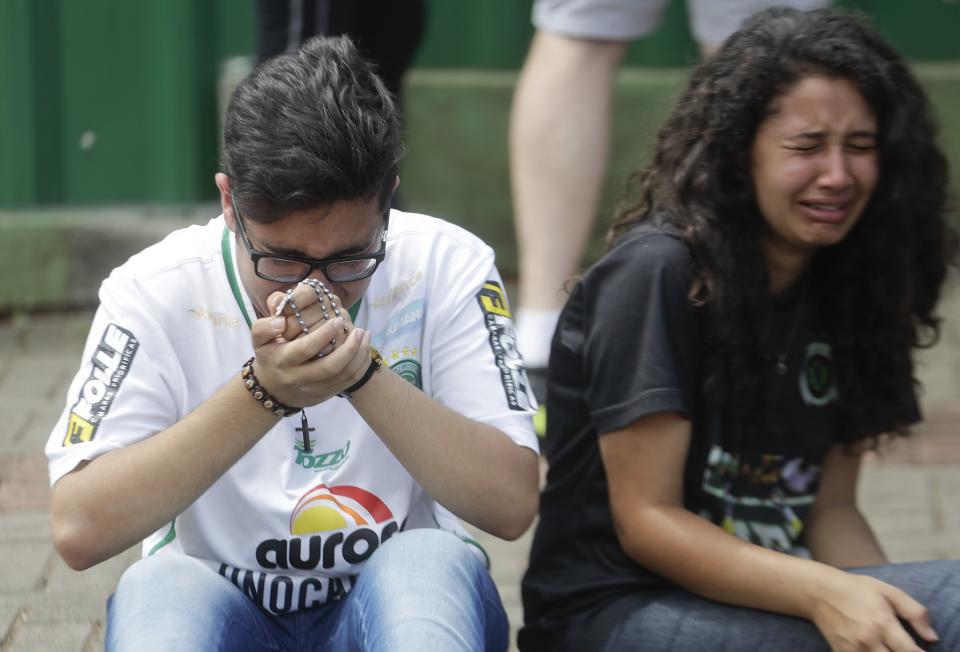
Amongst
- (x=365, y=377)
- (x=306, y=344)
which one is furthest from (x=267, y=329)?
(x=365, y=377)

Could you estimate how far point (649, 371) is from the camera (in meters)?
2.24

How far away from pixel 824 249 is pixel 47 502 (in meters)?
1.93

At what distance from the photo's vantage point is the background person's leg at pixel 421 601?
203 centimetres

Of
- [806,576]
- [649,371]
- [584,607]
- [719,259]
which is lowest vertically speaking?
[584,607]

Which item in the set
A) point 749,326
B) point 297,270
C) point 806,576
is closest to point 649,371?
point 749,326

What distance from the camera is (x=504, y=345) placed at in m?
2.29

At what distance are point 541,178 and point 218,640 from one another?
72.6 inches

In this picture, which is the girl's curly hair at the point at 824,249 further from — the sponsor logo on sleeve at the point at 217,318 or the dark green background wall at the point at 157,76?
the dark green background wall at the point at 157,76

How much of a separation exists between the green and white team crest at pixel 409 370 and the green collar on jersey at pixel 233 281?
100mm

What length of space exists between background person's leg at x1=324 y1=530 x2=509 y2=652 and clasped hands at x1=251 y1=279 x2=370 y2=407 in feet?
1.01

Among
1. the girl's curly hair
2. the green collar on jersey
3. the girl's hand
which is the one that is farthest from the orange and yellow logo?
the girl's hand

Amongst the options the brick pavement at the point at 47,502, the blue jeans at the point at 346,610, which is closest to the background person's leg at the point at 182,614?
the blue jeans at the point at 346,610

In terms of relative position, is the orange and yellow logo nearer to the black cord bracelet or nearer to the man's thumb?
the black cord bracelet

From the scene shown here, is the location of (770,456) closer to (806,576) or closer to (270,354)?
(806,576)
